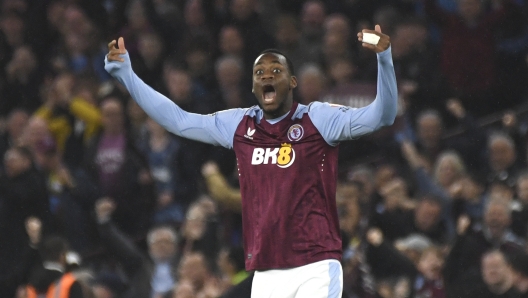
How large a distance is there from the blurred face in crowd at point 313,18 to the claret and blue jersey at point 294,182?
465 cm

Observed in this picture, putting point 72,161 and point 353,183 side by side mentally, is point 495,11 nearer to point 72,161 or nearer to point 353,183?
point 353,183

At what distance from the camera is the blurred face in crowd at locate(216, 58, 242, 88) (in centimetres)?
1067

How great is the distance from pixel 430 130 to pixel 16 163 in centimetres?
357

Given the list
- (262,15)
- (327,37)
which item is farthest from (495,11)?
(262,15)

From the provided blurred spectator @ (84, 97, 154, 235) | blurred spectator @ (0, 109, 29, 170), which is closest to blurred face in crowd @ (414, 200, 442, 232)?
blurred spectator @ (84, 97, 154, 235)

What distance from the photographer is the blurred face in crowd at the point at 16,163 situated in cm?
1031

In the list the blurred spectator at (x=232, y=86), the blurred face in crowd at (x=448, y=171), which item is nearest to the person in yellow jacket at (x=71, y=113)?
the blurred spectator at (x=232, y=86)

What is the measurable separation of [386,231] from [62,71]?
15.3 ft

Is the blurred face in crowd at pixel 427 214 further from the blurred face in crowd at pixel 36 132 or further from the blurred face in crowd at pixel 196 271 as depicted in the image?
the blurred face in crowd at pixel 36 132

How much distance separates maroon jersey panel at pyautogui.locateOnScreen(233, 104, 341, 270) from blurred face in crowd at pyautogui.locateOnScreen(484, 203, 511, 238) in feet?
8.61

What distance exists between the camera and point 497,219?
844 cm

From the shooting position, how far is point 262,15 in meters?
11.3

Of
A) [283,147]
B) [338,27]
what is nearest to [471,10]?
[338,27]

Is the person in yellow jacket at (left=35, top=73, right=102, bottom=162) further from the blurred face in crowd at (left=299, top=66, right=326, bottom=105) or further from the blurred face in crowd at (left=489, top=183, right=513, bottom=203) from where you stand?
the blurred face in crowd at (left=489, top=183, right=513, bottom=203)
